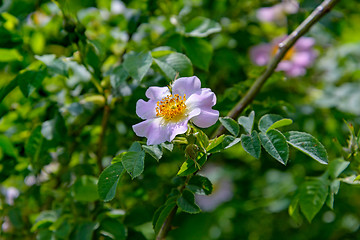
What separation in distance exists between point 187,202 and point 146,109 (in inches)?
8.6

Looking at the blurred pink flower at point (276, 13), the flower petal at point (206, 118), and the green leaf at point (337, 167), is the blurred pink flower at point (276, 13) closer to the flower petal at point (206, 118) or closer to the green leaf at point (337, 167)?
the green leaf at point (337, 167)

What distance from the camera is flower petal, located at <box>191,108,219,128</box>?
833mm

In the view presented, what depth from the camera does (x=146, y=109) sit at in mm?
920

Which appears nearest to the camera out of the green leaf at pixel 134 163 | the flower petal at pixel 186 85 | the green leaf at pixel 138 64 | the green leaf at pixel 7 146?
the green leaf at pixel 134 163

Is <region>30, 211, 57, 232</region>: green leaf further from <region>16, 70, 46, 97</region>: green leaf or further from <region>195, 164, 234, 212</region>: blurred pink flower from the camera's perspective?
<region>195, 164, 234, 212</region>: blurred pink flower

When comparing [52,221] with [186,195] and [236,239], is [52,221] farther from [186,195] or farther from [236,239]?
[236,239]

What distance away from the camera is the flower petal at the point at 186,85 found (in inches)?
35.0

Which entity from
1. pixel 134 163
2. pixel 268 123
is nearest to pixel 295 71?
pixel 268 123

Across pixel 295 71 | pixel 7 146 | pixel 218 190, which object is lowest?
pixel 218 190

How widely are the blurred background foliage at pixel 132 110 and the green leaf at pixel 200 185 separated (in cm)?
9

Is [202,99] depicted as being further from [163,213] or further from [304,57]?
[304,57]

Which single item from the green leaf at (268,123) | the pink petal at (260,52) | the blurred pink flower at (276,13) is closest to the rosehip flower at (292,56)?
the pink petal at (260,52)

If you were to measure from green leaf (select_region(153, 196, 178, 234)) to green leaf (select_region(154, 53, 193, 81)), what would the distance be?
11.5 inches

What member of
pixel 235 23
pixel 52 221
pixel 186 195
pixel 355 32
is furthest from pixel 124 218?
pixel 355 32
